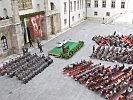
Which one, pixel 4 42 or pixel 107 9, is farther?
pixel 107 9

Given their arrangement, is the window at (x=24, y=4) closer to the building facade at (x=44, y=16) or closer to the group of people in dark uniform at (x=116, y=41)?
the building facade at (x=44, y=16)

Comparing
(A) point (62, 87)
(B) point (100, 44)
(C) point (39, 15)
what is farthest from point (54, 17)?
(A) point (62, 87)

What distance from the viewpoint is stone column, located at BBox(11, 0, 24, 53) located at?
1331 inches

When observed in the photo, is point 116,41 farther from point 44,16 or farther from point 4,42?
point 4,42

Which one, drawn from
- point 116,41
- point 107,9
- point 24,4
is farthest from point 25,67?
point 107,9

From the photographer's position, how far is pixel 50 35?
4572cm

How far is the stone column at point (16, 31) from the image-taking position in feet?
111

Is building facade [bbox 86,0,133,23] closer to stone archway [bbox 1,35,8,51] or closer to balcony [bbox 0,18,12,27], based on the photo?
balcony [bbox 0,18,12,27]

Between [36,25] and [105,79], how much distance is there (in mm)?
19584

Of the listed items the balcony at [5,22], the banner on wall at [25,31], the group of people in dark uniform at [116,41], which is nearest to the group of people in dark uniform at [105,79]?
the group of people in dark uniform at [116,41]

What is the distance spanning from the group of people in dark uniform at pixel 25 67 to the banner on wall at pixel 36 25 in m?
8.72

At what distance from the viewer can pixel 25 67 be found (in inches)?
1121

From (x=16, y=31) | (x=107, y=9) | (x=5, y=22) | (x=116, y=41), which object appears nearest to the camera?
(x=5, y=22)

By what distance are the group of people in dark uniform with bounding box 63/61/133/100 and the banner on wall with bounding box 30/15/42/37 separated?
13090mm
